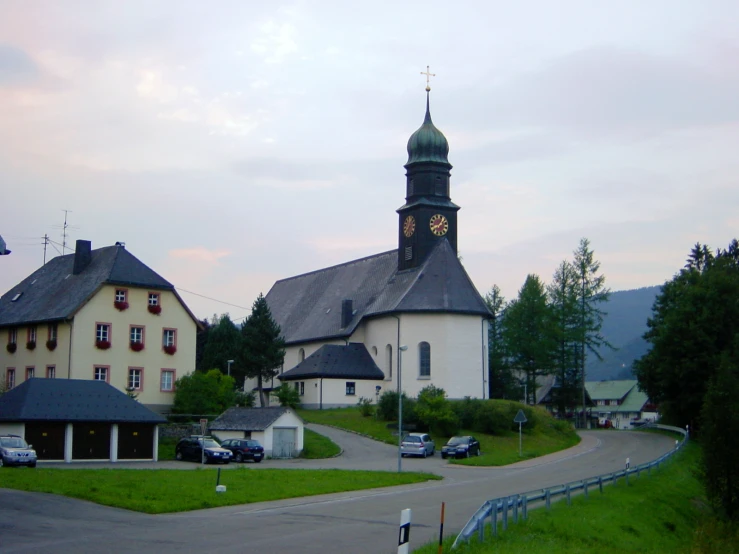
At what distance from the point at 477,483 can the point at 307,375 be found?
34226 mm

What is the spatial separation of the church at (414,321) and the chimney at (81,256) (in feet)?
56.2

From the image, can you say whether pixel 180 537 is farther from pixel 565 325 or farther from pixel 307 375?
pixel 565 325

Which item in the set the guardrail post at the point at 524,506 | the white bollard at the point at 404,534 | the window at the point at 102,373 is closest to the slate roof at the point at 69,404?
the window at the point at 102,373

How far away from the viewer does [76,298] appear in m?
55.2

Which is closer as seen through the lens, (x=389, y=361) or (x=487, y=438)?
(x=487, y=438)

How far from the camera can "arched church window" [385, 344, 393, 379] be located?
67.8 m

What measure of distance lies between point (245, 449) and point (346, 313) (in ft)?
96.8

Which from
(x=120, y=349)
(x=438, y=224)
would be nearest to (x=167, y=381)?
(x=120, y=349)

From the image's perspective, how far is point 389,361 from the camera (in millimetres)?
67938

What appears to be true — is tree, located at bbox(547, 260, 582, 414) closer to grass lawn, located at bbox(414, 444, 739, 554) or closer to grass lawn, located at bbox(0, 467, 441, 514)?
grass lawn, located at bbox(414, 444, 739, 554)

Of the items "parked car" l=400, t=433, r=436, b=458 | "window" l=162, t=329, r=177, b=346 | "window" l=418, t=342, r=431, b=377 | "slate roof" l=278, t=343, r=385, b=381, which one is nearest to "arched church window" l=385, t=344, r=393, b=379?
"slate roof" l=278, t=343, r=385, b=381

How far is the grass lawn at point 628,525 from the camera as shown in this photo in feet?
65.2

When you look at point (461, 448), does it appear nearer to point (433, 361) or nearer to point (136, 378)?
point (433, 361)

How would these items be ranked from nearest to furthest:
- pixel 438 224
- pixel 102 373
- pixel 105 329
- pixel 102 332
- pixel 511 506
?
pixel 511 506
pixel 102 373
pixel 102 332
pixel 105 329
pixel 438 224
